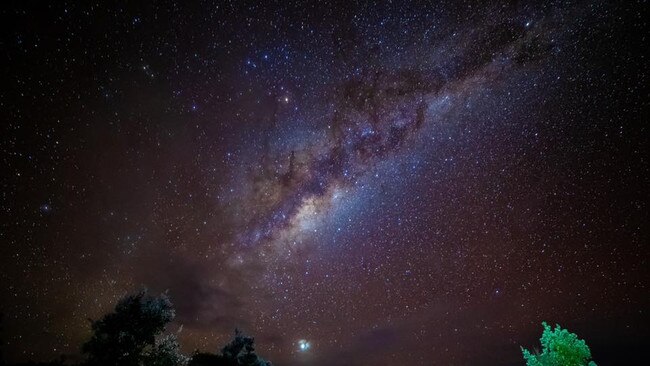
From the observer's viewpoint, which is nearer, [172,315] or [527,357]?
[172,315]

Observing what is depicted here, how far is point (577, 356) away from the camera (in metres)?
31.0

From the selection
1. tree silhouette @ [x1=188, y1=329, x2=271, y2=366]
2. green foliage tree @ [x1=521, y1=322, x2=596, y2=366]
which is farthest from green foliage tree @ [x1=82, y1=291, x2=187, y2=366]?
green foliage tree @ [x1=521, y1=322, x2=596, y2=366]

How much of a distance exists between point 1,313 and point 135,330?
26.9 feet

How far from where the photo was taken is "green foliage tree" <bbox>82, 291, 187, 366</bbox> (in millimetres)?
25109

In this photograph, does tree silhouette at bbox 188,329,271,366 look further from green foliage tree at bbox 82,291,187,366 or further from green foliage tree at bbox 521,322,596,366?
green foliage tree at bbox 521,322,596,366

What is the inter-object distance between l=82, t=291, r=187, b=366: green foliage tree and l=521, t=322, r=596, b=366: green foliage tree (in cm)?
3256

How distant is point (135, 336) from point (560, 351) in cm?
3705

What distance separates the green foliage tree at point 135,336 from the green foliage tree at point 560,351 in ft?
107

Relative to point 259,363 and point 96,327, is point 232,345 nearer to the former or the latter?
point 259,363

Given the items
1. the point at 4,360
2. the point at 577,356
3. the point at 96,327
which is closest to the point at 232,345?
the point at 96,327

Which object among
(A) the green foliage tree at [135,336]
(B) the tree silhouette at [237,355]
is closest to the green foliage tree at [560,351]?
(B) the tree silhouette at [237,355]

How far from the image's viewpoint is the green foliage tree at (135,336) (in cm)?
2511

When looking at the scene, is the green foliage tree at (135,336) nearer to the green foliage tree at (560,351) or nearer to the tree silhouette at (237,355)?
the tree silhouette at (237,355)

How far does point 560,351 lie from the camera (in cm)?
3183
